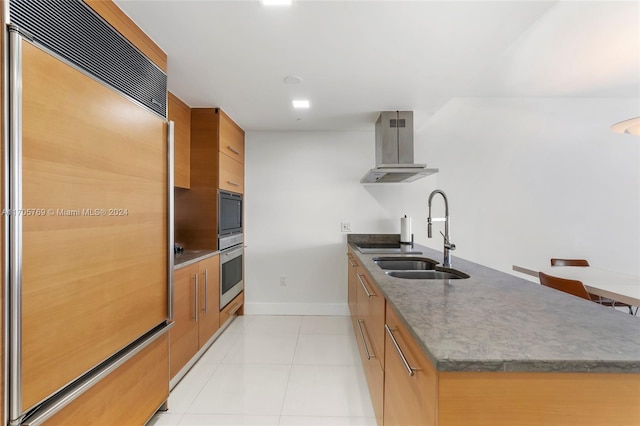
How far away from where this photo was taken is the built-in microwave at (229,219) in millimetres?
2756

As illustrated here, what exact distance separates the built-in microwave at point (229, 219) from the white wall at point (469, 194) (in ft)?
0.78

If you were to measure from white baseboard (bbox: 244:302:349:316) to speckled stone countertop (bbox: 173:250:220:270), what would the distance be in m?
1.19

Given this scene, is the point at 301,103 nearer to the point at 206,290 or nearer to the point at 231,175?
the point at 231,175

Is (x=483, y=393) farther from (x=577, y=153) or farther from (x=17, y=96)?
(x=577, y=153)

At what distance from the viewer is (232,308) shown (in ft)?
10.1

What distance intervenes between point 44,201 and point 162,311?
3.02 feet

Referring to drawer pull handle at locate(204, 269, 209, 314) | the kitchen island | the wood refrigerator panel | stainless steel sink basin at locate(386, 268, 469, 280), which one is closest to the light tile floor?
drawer pull handle at locate(204, 269, 209, 314)

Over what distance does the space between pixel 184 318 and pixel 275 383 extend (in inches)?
31.8

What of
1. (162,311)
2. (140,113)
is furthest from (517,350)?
(140,113)

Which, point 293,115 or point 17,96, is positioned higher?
point 293,115

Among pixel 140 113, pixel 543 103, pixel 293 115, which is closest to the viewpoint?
pixel 140 113

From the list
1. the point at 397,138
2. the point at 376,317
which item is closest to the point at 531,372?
the point at 376,317

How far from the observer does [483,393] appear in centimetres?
68

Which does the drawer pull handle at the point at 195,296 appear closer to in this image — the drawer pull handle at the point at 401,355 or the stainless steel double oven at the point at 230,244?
the stainless steel double oven at the point at 230,244
